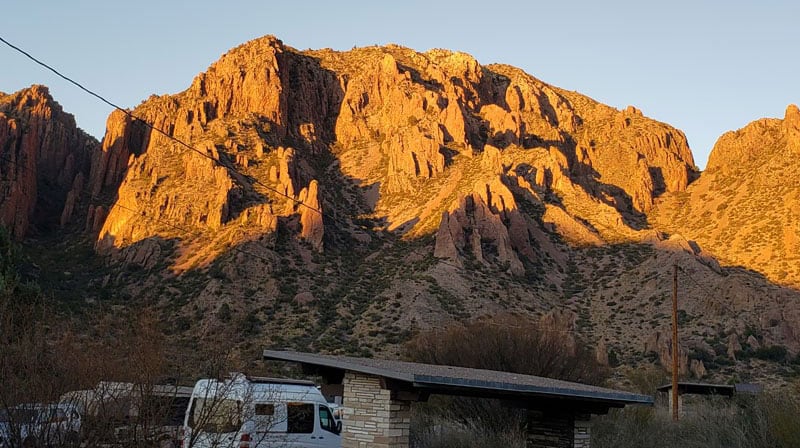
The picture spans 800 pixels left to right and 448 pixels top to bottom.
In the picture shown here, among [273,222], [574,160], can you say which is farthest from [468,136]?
[273,222]

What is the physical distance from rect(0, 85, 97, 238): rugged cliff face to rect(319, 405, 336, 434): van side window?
6941 cm

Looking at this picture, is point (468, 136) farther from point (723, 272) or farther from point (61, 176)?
point (61, 176)

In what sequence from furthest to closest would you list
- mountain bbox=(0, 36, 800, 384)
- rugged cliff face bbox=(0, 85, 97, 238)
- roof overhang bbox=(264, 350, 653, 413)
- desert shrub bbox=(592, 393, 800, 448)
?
rugged cliff face bbox=(0, 85, 97, 238) < mountain bbox=(0, 36, 800, 384) < desert shrub bbox=(592, 393, 800, 448) < roof overhang bbox=(264, 350, 653, 413)

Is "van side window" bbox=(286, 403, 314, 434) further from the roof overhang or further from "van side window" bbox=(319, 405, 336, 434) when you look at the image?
the roof overhang

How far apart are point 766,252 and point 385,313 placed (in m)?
36.1

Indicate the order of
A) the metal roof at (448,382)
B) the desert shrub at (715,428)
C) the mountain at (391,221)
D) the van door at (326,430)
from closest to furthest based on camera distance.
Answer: the metal roof at (448,382) → the van door at (326,430) → the desert shrub at (715,428) → the mountain at (391,221)

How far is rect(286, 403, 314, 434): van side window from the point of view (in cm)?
1734

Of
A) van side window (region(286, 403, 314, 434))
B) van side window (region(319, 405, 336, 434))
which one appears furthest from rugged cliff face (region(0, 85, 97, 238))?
van side window (region(286, 403, 314, 434))

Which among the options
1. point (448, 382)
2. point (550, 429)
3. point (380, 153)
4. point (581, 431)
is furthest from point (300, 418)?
point (380, 153)

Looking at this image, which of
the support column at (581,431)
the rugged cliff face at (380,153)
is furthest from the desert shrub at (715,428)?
the rugged cliff face at (380,153)

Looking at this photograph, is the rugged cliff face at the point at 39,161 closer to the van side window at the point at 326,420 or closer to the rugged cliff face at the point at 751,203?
the rugged cliff face at the point at 751,203

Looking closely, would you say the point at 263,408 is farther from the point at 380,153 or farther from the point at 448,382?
the point at 380,153

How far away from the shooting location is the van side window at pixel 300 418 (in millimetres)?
17344

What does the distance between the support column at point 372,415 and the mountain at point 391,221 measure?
20278 millimetres
